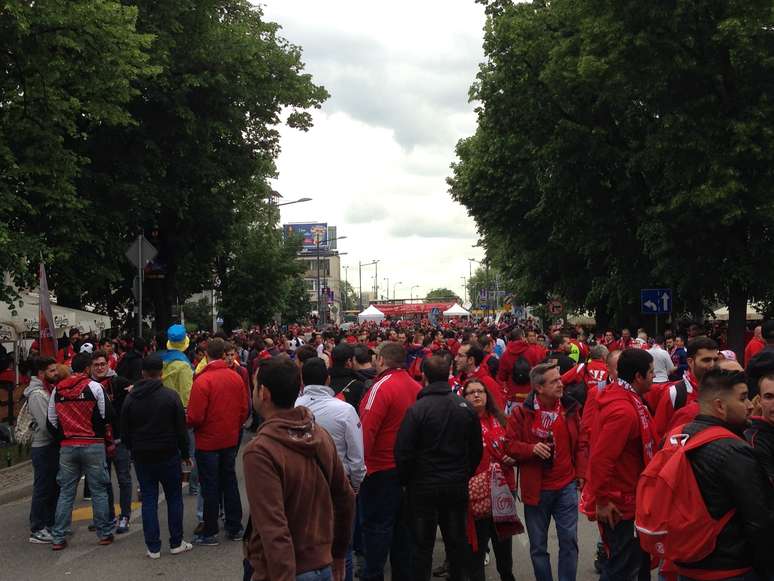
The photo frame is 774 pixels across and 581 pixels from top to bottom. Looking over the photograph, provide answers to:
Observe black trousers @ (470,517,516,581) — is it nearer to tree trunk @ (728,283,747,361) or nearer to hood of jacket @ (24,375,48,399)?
hood of jacket @ (24,375,48,399)

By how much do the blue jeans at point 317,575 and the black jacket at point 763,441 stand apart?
6.08ft

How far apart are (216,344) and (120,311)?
27913 millimetres

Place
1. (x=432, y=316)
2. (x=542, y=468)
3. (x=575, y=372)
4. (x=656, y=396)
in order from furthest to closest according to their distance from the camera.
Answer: (x=432, y=316), (x=575, y=372), (x=656, y=396), (x=542, y=468)

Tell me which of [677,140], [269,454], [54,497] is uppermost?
[677,140]

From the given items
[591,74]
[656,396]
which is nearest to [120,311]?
[591,74]

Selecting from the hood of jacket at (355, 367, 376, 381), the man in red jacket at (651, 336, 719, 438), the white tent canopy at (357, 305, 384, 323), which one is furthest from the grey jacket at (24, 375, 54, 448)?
the white tent canopy at (357, 305, 384, 323)

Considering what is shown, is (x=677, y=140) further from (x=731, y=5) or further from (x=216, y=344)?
(x=216, y=344)

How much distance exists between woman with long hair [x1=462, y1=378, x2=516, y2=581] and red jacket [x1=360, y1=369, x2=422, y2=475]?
0.48m

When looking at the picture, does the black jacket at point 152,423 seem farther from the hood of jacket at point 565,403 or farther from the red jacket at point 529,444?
the hood of jacket at point 565,403

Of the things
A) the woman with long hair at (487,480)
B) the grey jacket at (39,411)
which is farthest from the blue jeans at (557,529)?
the grey jacket at (39,411)

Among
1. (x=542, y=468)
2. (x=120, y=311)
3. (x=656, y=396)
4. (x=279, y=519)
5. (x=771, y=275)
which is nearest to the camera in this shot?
(x=279, y=519)

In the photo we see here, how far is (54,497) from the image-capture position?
876 cm

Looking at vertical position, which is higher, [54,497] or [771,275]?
[771,275]

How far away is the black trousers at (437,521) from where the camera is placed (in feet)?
19.0
